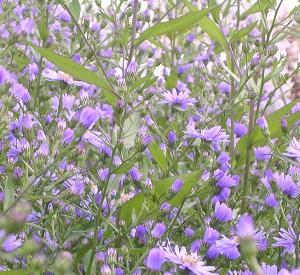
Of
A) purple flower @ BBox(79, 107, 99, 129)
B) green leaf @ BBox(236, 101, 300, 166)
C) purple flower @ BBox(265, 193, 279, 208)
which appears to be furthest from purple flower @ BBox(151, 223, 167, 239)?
green leaf @ BBox(236, 101, 300, 166)

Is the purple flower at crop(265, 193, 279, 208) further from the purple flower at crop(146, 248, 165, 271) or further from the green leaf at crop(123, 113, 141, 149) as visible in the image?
the purple flower at crop(146, 248, 165, 271)

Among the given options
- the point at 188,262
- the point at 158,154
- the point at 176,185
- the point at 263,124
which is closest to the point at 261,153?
the point at 263,124

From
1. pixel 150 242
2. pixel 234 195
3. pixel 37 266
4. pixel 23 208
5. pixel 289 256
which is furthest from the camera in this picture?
pixel 234 195

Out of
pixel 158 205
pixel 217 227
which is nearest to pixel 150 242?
pixel 158 205

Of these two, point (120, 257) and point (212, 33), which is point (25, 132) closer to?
point (120, 257)

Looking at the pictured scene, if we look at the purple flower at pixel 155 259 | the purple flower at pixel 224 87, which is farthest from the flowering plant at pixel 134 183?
the purple flower at pixel 224 87

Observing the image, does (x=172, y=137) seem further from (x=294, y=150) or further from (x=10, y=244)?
(x=10, y=244)
